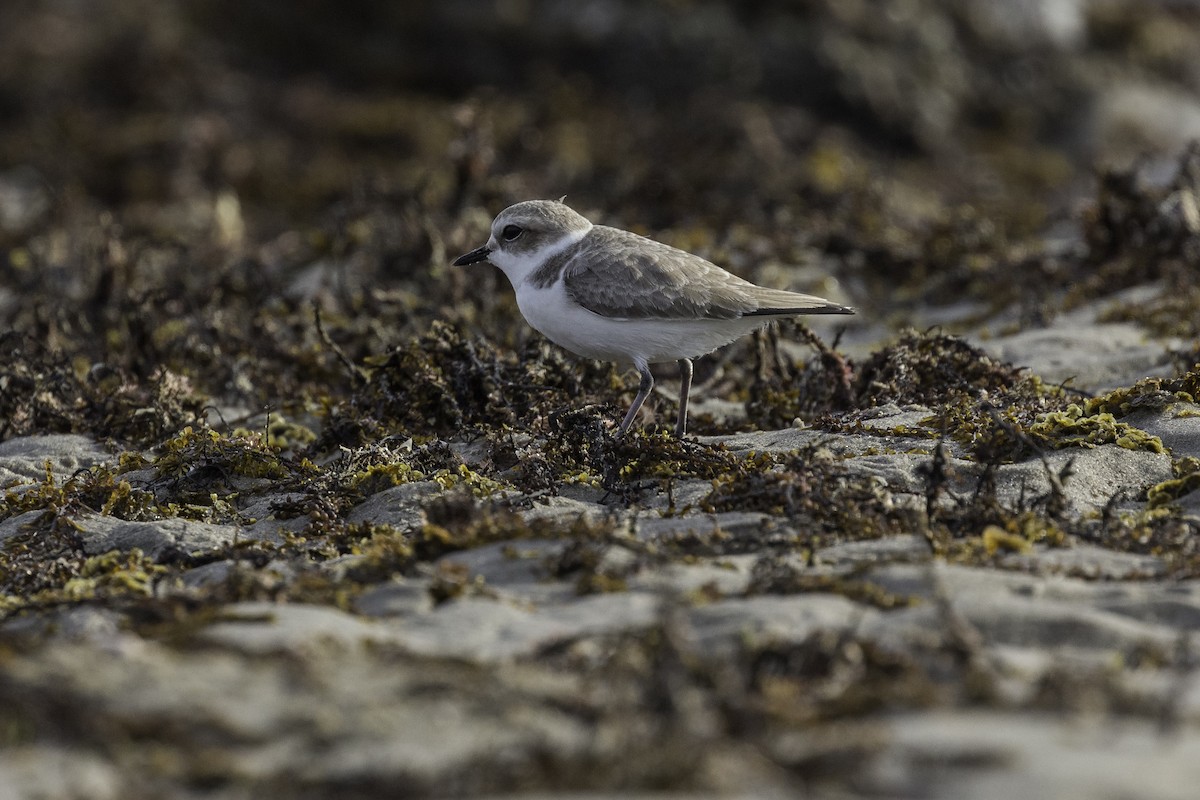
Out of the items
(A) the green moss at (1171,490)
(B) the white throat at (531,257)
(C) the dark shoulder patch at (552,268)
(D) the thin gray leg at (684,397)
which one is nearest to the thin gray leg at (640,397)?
(D) the thin gray leg at (684,397)

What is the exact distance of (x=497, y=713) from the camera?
10.7 ft

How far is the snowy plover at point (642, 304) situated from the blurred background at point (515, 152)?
5.52 ft

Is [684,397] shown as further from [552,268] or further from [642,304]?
[552,268]

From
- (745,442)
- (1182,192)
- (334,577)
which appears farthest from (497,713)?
(1182,192)

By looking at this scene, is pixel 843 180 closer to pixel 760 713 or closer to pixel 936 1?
pixel 936 1

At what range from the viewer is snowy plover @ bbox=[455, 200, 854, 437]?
5.89m

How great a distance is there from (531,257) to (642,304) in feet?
2.60

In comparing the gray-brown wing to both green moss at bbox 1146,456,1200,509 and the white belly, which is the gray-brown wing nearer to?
the white belly

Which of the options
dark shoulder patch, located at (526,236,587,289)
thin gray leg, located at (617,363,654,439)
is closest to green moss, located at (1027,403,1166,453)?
thin gray leg, located at (617,363,654,439)

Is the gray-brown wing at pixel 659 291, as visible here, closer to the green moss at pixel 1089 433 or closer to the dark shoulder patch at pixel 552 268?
the dark shoulder patch at pixel 552 268

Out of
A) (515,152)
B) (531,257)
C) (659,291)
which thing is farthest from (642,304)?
(515,152)

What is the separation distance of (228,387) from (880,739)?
5.02 meters

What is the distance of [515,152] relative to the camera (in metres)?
11.1

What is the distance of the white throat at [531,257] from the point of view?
20.8 ft
